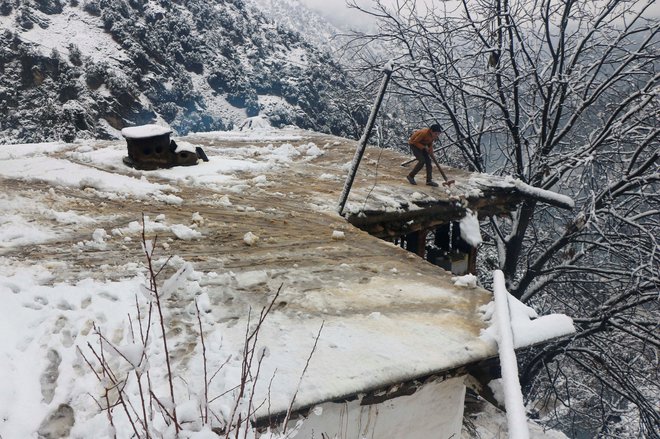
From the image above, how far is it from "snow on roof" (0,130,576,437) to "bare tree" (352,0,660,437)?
12.7 ft

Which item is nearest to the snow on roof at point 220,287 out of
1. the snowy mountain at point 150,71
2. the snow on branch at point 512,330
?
the snow on branch at point 512,330

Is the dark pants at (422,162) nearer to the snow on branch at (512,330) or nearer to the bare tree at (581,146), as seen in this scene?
the bare tree at (581,146)

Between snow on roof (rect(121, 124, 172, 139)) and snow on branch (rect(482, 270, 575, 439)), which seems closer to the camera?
snow on branch (rect(482, 270, 575, 439))

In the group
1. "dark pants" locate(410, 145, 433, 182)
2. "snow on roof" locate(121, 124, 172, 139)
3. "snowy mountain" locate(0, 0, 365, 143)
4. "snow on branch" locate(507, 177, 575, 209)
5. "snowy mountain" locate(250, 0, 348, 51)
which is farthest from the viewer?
"snowy mountain" locate(250, 0, 348, 51)

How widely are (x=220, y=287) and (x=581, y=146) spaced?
7801 millimetres

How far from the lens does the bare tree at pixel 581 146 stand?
6.72 m

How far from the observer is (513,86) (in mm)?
7785

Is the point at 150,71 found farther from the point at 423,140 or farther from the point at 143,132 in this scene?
the point at 423,140

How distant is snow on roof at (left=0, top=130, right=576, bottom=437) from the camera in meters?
1.82

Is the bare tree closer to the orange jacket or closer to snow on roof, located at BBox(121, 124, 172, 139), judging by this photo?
the orange jacket

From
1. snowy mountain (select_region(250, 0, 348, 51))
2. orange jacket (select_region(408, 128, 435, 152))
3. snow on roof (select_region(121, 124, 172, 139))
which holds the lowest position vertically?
snow on roof (select_region(121, 124, 172, 139))

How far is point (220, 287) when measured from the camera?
261cm

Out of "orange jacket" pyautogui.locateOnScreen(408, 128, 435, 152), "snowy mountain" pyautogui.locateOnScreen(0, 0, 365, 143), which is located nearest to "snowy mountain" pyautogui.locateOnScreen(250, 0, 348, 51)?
"snowy mountain" pyautogui.locateOnScreen(0, 0, 365, 143)

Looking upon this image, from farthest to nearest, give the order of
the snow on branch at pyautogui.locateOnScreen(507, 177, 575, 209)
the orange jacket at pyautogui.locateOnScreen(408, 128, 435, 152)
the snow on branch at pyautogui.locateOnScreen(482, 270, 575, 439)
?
the snow on branch at pyautogui.locateOnScreen(507, 177, 575, 209) < the orange jacket at pyautogui.locateOnScreen(408, 128, 435, 152) < the snow on branch at pyautogui.locateOnScreen(482, 270, 575, 439)
